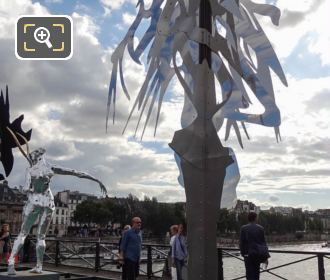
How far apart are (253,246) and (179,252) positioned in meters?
1.62

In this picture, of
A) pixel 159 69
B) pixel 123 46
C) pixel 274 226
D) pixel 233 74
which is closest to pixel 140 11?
pixel 123 46

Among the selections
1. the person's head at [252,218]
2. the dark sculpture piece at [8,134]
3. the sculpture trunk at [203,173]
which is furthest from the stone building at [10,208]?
the sculpture trunk at [203,173]

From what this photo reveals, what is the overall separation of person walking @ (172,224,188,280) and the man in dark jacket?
1369 mm

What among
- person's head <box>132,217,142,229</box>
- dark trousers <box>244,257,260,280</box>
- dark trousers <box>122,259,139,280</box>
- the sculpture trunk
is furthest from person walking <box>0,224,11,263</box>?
the sculpture trunk

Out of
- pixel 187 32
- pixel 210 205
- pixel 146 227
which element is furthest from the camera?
pixel 146 227

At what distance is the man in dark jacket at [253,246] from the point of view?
7.06m

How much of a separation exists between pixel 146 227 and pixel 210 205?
3187 inches

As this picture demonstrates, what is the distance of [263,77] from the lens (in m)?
5.41

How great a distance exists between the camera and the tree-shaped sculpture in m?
4.86

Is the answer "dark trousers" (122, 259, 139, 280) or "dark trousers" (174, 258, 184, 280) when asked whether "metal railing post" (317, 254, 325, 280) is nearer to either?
"dark trousers" (174, 258, 184, 280)

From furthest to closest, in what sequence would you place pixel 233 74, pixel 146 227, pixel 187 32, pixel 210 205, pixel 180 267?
1. pixel 146 227
2. pixel 180 267
3. pixel 233 74
4. pixel 187 32
5. pixel 210 205

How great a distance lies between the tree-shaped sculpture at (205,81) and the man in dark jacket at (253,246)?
1.67 meters

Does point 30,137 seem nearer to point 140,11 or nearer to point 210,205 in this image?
point 140,11

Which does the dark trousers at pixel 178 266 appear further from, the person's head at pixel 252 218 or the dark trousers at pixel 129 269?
the person's head at pixel 252 218
